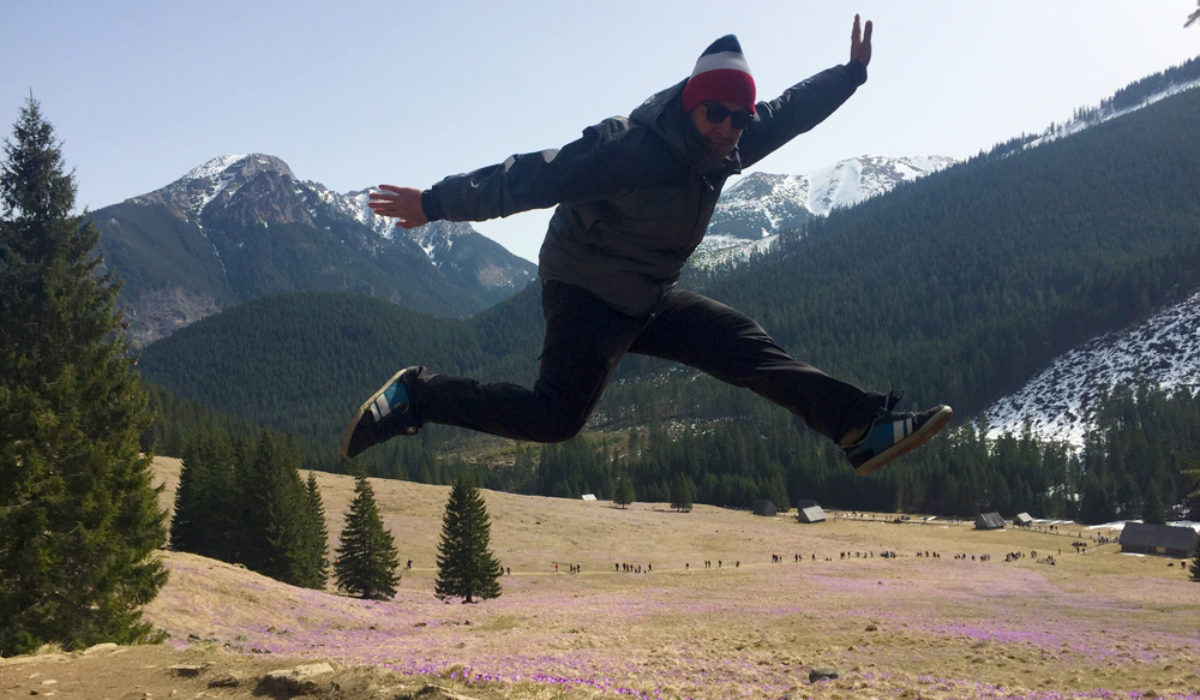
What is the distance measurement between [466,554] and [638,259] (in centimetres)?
3858

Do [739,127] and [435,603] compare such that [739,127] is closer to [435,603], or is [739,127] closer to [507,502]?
[435,603]

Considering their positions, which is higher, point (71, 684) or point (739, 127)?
point (739, 127)

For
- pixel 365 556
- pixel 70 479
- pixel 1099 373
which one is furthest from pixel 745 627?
pixel 1099 373

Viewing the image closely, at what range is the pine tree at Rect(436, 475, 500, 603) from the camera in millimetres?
40969

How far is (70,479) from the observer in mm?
18375

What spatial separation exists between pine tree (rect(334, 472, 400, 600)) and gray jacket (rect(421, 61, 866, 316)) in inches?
1491

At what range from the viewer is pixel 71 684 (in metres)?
7.88

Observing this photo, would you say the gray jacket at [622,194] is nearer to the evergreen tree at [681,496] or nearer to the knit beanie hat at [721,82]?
the knit beanie hat at [721,82]

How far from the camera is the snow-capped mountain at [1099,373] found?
159 meters

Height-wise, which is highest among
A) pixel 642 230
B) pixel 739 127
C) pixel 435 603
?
pixel 739 127

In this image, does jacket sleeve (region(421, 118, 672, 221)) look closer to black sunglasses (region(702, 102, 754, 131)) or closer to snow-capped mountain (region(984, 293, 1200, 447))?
black sunglasses (region(702, 102, 754, 131))

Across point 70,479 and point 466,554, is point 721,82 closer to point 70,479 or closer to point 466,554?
point 70,479

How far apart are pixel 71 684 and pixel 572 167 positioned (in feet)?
24.4

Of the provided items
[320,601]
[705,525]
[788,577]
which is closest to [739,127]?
[320,601]
